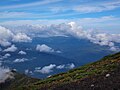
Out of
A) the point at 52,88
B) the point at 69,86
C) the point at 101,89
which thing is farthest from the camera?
the point at 52,88

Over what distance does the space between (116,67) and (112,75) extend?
6072mm

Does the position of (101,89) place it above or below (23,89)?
above

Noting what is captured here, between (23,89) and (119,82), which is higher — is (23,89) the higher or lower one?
the lower one

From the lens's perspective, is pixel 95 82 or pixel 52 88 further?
pixel 52 88

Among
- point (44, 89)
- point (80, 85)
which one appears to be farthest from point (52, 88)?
point (80, 85)

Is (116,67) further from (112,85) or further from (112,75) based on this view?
(112,85)

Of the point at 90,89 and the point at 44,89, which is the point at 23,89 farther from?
the point at 90,89

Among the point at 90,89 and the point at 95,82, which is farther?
the point at 95,82

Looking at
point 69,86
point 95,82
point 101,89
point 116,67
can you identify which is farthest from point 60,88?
point 116,67

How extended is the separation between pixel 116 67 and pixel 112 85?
11929 millimetres

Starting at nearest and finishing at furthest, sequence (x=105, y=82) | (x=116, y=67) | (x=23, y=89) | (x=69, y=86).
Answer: (x=105, y=82) < (x=69, y=86) < (x=116, y=67) < (x=23, y=89)

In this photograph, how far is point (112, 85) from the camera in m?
33.6

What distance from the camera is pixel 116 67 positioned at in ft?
149

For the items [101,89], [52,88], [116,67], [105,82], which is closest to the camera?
[101,89]
